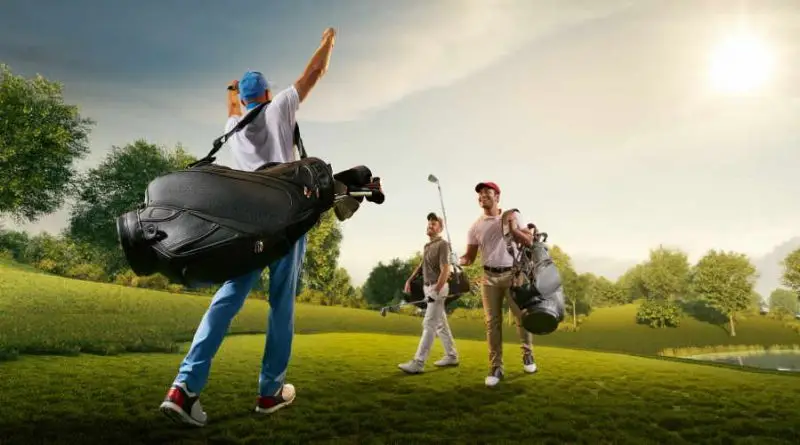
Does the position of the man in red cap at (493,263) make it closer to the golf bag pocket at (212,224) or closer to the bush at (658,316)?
the golf bag pocket at (212,224)

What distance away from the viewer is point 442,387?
228 inches

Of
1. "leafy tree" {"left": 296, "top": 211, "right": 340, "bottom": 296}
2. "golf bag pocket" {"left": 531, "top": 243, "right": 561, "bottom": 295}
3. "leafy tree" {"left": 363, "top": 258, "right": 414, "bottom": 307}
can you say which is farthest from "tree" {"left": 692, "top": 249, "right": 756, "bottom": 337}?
"golf bag pocket" {"left": 531, "top": 243, "right": 561, "bottom": 295}

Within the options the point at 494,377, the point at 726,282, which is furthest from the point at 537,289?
the point at 726,282

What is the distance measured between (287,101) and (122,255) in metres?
39.6

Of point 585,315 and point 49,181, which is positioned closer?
point 49,181

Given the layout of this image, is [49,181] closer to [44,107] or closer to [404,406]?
[44,107]

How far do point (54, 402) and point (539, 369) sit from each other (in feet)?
21.2

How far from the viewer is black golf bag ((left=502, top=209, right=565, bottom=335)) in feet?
16.8

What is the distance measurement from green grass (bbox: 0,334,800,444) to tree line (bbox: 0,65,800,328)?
22572 mm

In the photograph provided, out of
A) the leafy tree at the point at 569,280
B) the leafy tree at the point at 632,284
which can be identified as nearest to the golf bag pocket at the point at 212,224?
the leafy tree at the point at 569,280

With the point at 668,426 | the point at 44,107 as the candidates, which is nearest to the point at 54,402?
the point at 668,426

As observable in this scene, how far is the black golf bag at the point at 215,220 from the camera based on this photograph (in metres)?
2.47

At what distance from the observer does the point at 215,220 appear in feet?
8.38

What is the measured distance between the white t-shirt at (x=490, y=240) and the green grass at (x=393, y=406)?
1.61 metres
